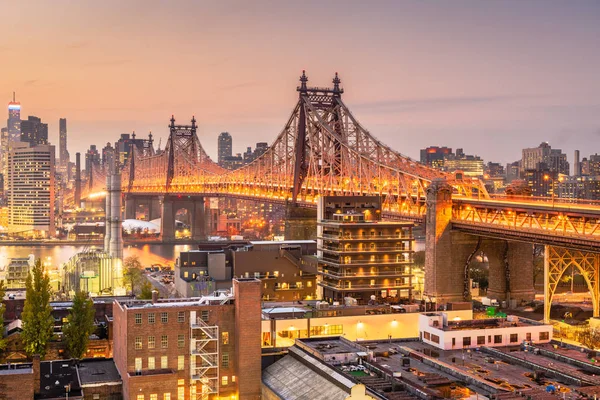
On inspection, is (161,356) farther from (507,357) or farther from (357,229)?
(357,229)

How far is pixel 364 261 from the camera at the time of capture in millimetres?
67062

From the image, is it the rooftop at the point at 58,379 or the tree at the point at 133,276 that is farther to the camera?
the tree at the point at 133,276

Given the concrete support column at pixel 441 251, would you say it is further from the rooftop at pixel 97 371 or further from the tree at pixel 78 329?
the rooftop at pixel 97 371

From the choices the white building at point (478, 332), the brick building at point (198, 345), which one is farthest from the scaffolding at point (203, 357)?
the white building at point (478, 332)

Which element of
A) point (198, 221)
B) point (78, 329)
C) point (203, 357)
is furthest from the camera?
point (198, 221)

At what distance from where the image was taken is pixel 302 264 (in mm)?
76750

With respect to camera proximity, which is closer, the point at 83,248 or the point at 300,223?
the point at 300,223

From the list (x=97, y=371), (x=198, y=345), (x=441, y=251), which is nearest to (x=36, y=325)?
(x=97, y=371)

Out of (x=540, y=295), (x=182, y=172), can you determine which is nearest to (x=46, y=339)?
(x=540, y=295)

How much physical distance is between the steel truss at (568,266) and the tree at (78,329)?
28571 millimetres

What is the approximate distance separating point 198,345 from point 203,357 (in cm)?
72

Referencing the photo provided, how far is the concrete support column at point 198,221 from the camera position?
17912 centimetres

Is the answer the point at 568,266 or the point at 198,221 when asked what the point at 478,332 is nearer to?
the point at 568,266

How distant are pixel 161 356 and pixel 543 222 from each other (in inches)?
1198
